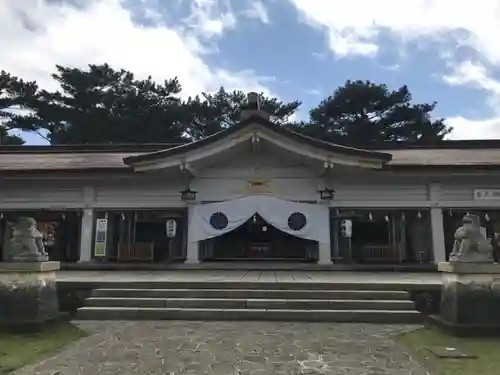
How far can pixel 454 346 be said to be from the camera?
6445 millimetres

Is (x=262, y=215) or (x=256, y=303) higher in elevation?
(x=262, y=215)

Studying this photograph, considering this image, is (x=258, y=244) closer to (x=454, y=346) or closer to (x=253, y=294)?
(x=253, y=294)

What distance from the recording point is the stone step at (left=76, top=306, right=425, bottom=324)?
830 cm

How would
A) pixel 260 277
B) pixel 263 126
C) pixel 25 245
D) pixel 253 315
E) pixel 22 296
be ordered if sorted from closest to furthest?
pixel 22 296 < pixel 25 245 < pixel 253 315 < pixel 260 277 < pixel 263 126

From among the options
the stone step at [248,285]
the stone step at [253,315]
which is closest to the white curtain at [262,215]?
the stone step at [248,285]

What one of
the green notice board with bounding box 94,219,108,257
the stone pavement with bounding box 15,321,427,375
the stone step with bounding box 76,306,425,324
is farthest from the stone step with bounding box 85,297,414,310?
the green notice board with bounding box 94,219,108,257

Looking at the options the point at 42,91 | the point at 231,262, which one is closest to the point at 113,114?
the point at 42,91

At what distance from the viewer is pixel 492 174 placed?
1420 centimetres

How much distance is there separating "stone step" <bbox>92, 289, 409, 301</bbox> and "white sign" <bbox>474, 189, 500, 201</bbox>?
7067mm

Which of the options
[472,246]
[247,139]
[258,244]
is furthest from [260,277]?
[258,244]

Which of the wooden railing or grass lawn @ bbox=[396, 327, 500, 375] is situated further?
the wooden railing

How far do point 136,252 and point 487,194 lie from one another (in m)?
11.4

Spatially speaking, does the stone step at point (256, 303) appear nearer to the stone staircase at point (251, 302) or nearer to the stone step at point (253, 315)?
the stone staircase at point (251, 302)

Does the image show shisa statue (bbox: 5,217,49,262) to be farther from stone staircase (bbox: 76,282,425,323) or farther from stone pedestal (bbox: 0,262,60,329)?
stone staircase (bbox: 76,282,425,323)
